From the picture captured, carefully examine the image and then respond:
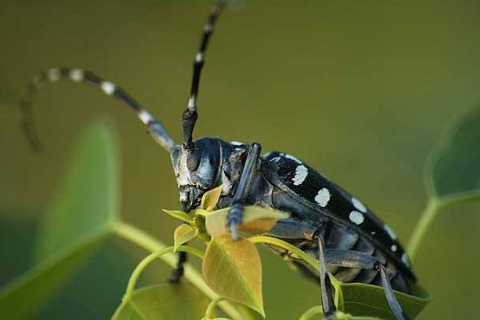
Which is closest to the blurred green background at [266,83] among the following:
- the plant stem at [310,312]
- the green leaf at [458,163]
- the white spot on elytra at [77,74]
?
the green leaf at [458,163]

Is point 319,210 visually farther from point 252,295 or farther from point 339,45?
point 339,45

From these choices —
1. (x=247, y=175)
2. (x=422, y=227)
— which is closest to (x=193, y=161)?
(x=247, y=175)

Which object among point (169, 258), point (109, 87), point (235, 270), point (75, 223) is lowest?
point (75, 223)

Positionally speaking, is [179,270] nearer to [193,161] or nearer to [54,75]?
[193,161]

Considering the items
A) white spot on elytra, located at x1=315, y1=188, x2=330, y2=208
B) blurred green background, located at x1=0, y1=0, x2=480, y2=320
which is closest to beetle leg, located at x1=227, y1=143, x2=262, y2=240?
white spot on elytra, located at x1=315, y1=188, x2=330, y2=208

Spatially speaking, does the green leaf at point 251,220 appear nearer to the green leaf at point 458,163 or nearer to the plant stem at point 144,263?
the plant stem at point 144,263

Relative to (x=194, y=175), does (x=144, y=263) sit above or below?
below

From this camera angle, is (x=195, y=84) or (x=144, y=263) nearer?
(x=144, y=263)
